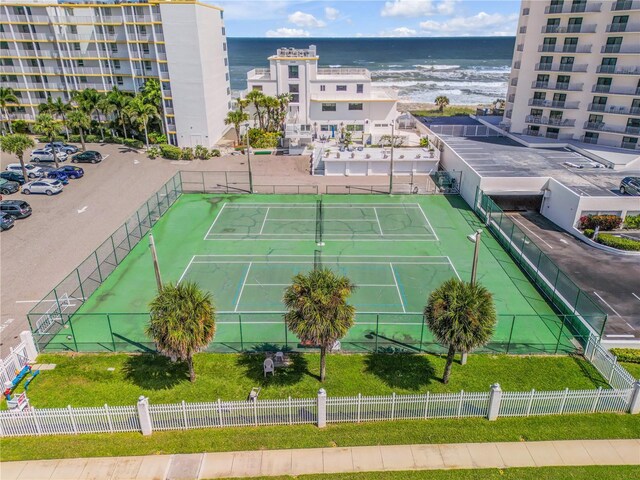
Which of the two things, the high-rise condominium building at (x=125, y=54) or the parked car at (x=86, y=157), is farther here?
the high-rise condominium building at (x=125, y=54)

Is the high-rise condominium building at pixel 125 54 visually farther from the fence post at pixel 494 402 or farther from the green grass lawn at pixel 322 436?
the fence post at pixel 494 402

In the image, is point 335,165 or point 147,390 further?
point 335,165

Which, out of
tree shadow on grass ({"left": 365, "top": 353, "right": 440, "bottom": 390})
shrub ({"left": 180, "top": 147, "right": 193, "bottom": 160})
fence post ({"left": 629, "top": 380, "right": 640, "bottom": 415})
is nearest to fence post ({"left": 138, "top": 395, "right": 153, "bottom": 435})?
tree shadow on grass ({"left": 365, "top": 353, "right": 440, "bottom": 390})

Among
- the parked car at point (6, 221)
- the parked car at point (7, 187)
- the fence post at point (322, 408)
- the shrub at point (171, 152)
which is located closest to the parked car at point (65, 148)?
the shrub at point (171, 152)

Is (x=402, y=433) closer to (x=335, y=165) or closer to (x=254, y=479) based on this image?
(x=254, y=479)

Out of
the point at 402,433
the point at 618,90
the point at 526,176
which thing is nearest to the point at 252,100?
the point at 526,176

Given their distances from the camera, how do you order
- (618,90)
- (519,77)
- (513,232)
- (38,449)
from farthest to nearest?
(519,77), (618,90), (513,232), (38,449)

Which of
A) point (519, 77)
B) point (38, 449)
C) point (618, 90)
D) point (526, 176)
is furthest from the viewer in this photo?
point (519, 77)
